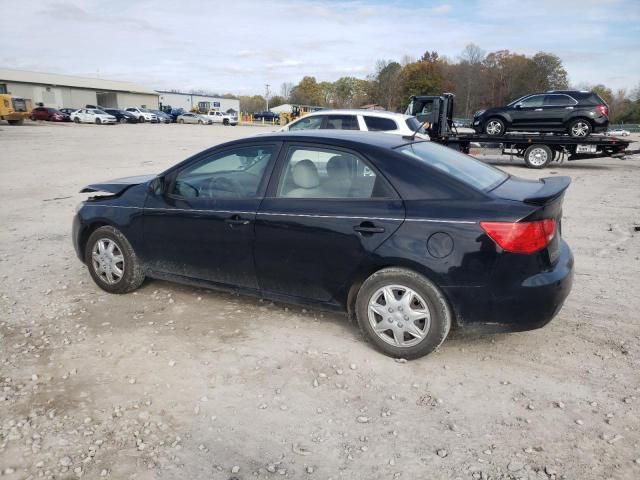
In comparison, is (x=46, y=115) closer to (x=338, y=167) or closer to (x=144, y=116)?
(x=144, y=116)

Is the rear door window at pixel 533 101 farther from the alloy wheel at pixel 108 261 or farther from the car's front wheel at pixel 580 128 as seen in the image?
the alloy wheel at pixel 108 261

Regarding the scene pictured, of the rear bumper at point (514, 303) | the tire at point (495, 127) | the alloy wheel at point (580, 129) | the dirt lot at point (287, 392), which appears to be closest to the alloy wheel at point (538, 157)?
the alloy wheel at point (580, 129)

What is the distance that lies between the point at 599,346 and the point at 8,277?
221 inches

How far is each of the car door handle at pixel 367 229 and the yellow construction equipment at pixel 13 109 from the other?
4148 centimetres

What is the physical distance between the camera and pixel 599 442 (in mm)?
2680

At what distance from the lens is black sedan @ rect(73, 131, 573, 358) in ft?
10.6

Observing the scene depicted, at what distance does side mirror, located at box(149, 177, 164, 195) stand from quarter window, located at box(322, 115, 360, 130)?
7254 millimetres

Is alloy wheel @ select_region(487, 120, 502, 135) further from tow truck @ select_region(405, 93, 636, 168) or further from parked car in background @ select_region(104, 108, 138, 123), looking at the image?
parked car in background @ select_region(104, 108, 138, 123)

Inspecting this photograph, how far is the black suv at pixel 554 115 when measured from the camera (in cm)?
1605

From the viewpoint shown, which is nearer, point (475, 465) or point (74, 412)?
point (475, 465)

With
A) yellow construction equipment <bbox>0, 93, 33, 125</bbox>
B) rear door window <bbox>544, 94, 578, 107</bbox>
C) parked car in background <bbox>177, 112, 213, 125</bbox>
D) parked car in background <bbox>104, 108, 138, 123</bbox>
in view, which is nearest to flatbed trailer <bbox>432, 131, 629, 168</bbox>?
rear door window <bbox>544, 94, 578, 107</bbox>

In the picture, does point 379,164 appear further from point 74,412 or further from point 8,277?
point 8,277

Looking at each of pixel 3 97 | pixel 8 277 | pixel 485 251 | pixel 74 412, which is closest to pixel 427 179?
pixel 485 251

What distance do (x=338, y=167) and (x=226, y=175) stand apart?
1073 mm
